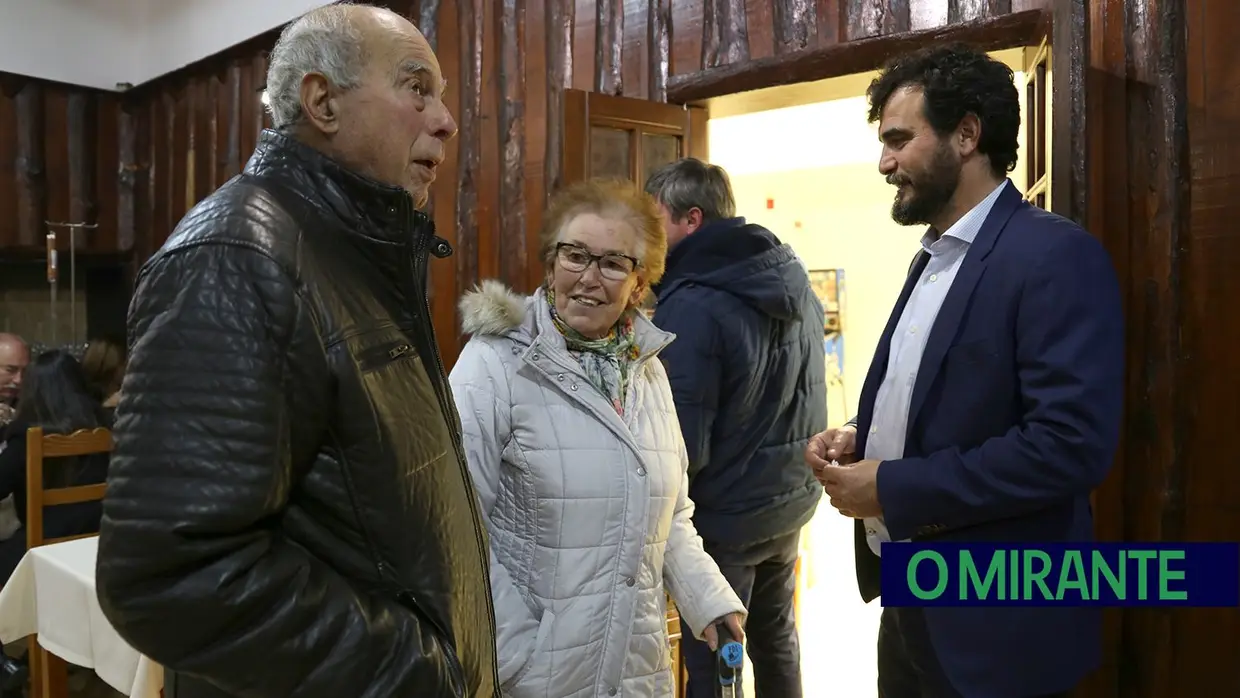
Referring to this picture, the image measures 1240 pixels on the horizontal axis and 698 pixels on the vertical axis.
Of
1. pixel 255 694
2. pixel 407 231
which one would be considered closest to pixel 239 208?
pixel 407 231

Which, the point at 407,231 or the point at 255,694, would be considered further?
the point at 407,231

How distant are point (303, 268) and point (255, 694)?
42 centimetres

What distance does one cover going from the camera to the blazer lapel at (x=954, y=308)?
5.23ft

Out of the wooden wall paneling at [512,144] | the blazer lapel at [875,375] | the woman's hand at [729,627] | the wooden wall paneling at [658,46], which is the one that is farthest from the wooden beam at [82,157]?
the blazer lapel at [875,375]

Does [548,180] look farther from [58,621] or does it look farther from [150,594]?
[150,594]

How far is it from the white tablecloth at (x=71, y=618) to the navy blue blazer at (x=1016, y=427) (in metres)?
1.86

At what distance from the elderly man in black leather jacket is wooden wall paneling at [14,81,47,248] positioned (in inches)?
231

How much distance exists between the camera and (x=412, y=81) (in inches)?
42.3

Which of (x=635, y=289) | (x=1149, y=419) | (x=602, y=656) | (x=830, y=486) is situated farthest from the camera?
(x=1149, y=419)

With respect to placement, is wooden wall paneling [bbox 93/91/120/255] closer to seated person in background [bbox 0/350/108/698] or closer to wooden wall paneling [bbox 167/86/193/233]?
wooden wall paneling [bbox 167/86/193/233]

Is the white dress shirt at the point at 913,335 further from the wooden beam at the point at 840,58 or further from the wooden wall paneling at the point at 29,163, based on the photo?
the wooden wall paneling at the point at 29,163

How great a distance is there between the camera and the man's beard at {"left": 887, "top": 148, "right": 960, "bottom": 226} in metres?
1.76

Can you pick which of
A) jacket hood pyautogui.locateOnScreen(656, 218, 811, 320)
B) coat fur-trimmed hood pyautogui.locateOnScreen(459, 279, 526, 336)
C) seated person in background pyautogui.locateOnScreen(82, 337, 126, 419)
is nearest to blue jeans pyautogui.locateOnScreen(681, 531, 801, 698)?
jacket hood pyautogui.locateOnScreen(656, 218, 811, 320)

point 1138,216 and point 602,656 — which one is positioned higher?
point 1138,216
